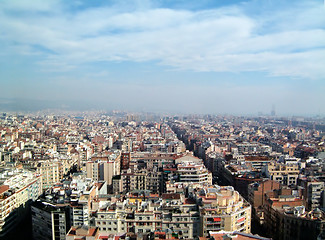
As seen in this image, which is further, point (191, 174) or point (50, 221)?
point (191, 174)

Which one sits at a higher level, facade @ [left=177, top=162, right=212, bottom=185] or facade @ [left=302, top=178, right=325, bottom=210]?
facade @ [left=177, top=162, right=212, bottom=185]

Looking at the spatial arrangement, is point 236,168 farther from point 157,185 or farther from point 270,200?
point 270,200

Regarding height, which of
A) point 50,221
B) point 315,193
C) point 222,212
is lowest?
point 315,193

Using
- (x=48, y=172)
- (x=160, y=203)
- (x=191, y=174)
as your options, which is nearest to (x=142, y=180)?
(x=191, y=174)

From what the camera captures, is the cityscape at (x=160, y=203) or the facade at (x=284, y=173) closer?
the cityscape at (x=160, y=203)

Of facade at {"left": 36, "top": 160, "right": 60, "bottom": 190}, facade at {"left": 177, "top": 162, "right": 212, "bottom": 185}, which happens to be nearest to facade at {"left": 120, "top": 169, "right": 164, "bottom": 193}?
facade at {"left": 177, "top": 162, "right": 212, "bottom": 185}

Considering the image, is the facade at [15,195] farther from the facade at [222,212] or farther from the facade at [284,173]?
the facade at [284,173]

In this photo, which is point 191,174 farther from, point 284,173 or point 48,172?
point 48,172

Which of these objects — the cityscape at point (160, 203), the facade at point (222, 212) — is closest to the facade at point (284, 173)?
the cityscape at point (160, 203)

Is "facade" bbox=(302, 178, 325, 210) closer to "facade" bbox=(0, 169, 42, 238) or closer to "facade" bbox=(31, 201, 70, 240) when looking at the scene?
"facade" bbox=(31, 201, 70, 240)

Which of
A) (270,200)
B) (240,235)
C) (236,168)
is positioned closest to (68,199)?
(240,235)

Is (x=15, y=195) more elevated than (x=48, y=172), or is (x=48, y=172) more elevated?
(x=15, y=195)
